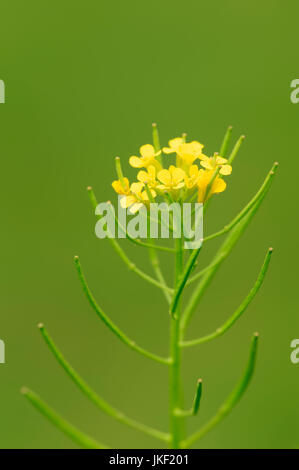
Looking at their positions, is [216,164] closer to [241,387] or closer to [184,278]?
[184,278]

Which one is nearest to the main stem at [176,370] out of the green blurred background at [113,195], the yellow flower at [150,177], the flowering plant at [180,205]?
the flowering plant at [180,205]

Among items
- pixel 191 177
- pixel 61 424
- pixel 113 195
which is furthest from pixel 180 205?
pixel 113 195

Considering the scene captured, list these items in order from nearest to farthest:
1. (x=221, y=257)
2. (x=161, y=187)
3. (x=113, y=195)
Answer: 1. (x=161, y=187)
2. (x=221, y=257)
3. (x=113, y=195)

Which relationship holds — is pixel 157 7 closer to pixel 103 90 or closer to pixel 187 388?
pixel 103 90

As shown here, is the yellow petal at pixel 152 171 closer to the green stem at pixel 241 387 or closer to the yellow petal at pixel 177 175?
the yellow petal at pixel 177 175

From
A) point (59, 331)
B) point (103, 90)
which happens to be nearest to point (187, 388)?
point (59, 331)

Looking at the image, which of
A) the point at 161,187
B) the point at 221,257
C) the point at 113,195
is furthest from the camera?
the point at 113,195

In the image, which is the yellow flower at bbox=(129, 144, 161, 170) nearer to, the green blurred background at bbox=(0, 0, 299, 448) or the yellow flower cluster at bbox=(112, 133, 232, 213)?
the yellow flower cluster at bbox=(112, 133, 232, 213)

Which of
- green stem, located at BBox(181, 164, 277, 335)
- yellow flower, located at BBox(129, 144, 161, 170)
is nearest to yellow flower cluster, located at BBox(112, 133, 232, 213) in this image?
yellow flower, located at BBox(129, 144, 161, 170)
